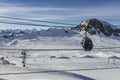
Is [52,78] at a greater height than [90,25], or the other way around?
[90,25]

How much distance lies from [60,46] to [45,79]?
12166 centimetres

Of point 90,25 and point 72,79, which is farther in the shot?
point 72,79

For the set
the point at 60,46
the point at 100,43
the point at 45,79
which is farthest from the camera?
the point at 100,43

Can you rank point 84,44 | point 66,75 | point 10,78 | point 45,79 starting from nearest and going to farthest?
1. point 84,44
2. point 10,78
3. point 45,79
4. point 66,75

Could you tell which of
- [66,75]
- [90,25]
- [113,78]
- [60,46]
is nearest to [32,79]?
[66,75]

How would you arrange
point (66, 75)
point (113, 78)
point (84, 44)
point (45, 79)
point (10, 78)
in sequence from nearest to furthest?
point (84, 44) → point (10, 78) → point (45, 79) → point (66, 75) → point (113, 78)

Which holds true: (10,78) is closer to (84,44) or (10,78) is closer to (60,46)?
(84,44)

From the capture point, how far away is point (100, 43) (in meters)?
185

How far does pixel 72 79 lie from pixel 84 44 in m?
38.7

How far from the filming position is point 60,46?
559 ft

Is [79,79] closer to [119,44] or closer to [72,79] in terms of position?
[72,79]

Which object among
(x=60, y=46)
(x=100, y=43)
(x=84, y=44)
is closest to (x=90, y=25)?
(x=84, y=44)

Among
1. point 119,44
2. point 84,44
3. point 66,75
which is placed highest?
point 84,44

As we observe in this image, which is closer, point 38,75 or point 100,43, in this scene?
point 38,75
